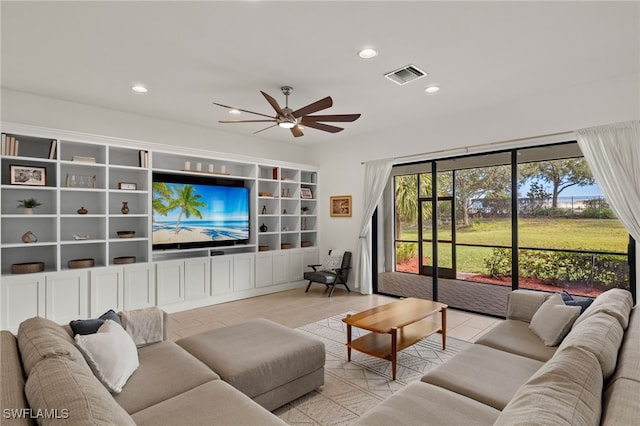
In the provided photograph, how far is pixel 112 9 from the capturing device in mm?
2389

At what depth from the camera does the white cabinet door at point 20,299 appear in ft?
11.9

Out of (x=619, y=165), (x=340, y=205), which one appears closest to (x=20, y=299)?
(x=340, y=205)

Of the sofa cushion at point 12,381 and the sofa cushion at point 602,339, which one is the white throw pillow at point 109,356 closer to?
the sofa cushion at point 12,381

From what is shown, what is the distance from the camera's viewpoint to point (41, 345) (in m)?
1.54

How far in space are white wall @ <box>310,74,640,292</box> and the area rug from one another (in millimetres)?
2752

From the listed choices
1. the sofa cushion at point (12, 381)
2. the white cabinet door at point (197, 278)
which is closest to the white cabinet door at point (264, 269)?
the white cabinet door at point (197, 278)

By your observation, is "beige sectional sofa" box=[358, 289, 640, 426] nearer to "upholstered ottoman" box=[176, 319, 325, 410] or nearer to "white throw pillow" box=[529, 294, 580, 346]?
"white throw pillow" box=[529, 294, 580, 346]

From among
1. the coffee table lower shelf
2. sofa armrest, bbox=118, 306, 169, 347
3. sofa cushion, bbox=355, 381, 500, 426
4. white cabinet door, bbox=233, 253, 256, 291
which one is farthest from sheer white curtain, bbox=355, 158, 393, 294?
sofa cushion, bbox=355, 381, 500, 426

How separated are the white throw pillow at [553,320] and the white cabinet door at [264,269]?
418 cm

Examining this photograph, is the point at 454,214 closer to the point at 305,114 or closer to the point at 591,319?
the point at 305,114

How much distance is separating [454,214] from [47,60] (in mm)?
5314

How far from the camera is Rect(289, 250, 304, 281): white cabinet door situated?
636 centimetres

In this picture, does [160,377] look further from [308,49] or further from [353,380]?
[308,49]

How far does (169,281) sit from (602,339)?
4793 millimetres
